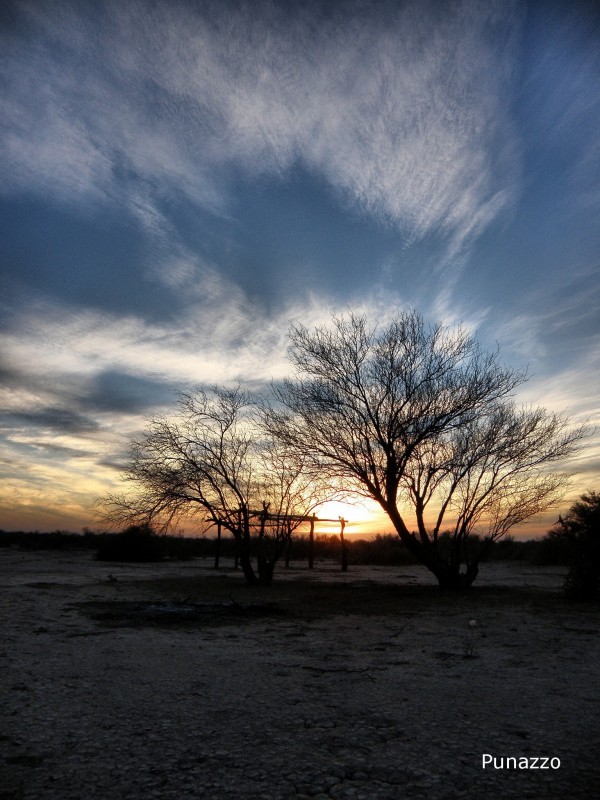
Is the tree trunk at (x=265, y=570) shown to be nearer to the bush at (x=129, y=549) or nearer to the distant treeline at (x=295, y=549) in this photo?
the distant treeline at (x=295, y=549)

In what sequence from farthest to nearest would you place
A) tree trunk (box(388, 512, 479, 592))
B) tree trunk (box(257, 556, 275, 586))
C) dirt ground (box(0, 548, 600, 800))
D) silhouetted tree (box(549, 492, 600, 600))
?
tree trunk (box(257, 556, 275, 586)), tree trunk (box(388, 512, 479, 592)), silhouetted tree (box(549, 492, 600, 600)), dirt ground (box(0, 548, 600, 800))

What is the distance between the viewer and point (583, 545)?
13492 mm

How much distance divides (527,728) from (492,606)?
8.29m

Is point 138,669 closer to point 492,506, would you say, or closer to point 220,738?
point 220,738

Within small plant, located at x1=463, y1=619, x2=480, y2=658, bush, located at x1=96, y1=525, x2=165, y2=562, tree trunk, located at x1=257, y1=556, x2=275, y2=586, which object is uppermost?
bush, located at x1=96, y1=525, x2=165, y2=562

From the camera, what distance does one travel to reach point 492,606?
11664mm

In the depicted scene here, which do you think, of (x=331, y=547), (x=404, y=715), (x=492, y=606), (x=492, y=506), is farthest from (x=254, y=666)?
(x=331, y=547)

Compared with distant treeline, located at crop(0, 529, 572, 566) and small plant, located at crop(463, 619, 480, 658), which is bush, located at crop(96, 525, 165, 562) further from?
small plant, located at crop(463, 619, 480, 658)

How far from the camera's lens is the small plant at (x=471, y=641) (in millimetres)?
6627

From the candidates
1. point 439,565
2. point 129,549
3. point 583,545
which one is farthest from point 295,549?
point 583,545

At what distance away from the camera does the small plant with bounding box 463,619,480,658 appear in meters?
6.63

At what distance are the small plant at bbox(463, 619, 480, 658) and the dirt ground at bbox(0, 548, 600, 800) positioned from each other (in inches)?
2.1

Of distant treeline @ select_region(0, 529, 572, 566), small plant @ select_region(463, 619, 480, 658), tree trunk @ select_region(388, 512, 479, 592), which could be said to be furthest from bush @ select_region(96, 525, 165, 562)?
small plant @ select_region(463, 619, 480, 658)

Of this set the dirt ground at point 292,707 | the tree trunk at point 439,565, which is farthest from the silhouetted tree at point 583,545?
the dirt ground at point 292,707
